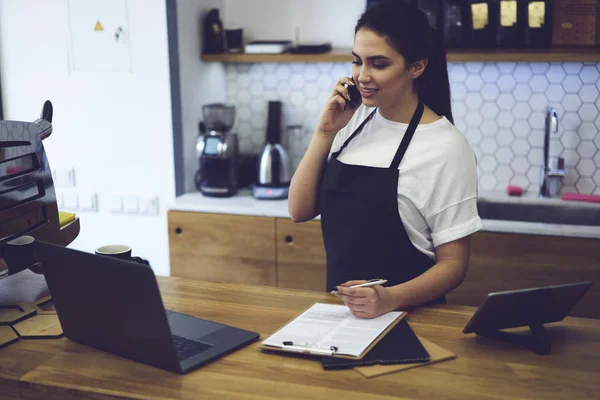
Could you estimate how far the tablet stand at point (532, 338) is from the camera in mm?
1469

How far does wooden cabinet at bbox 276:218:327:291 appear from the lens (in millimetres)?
2965

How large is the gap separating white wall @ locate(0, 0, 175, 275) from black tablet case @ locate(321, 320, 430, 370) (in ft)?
6.53

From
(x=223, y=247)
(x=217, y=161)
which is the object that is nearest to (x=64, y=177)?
(x=217, y=161)

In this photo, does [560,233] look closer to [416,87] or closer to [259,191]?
[416,87]

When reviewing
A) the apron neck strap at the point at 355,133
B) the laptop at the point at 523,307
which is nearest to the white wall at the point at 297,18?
the apron neck strap at the point at 355,133

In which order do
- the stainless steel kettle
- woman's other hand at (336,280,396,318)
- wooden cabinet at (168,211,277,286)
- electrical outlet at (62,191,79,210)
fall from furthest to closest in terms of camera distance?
electrical outlet at (62,191,79,210) < the stainless steel kettle < wooden cabinet at (168,211,277,286) < woman's other hand at (336,280,396,318)

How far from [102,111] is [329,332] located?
2182 mm

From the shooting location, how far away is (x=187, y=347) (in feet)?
4.85

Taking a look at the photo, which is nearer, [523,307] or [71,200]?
[523,307]

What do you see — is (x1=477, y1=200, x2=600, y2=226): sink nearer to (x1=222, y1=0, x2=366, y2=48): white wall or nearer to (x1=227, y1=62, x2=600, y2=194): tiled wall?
(x1=227, y1=62, x2=600, y2=194): tiled wall

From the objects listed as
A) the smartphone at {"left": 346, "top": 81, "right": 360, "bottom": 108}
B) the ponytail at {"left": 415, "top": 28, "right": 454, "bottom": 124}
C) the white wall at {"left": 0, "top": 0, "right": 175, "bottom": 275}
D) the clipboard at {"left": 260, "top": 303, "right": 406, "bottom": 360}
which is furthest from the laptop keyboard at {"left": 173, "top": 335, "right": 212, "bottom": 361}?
the white wall at {"left": 0, "top": 0, "right": 175, "bottom": 275}

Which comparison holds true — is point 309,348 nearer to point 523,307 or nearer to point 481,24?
point 523,307

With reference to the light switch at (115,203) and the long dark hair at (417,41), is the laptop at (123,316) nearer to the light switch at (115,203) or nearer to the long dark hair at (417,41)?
the long dark hair at (417,41)

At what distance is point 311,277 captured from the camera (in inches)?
119
